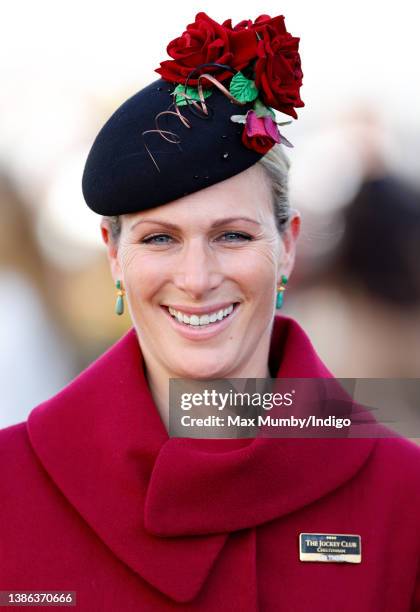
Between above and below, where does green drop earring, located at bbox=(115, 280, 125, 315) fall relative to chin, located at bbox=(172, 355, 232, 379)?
above

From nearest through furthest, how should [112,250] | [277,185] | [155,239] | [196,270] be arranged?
[196,270]
[155,239]
[277,185]
[112,250]

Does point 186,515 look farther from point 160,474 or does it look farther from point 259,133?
point 259,133

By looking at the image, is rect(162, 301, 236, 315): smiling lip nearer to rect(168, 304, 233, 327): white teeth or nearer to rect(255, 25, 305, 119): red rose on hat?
rect(168, 304, 233, 327): white teeth

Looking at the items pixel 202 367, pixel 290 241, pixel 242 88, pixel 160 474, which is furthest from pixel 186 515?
pixel 242 88

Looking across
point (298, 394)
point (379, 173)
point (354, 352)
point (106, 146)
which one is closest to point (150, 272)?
point (106, 146)

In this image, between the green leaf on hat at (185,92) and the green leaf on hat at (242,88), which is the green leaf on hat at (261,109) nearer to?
the green leaf on hat at (242,88)

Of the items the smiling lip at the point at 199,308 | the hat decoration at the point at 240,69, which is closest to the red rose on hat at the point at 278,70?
the hat decoration at the point at 240,69

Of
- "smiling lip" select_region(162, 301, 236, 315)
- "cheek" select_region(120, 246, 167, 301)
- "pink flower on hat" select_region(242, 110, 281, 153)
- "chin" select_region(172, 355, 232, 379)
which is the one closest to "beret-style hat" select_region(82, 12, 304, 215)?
"pink flower on hat" select_region(242, 110, 281, 153)

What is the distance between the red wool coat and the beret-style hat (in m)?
0.62

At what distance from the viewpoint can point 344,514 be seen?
113 inches

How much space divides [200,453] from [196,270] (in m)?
0.52

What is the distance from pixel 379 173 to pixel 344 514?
16.9 feet

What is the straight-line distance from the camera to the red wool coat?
8.86 feet

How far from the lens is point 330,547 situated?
278cm
